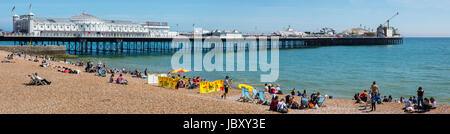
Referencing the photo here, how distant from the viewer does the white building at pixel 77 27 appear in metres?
49.0

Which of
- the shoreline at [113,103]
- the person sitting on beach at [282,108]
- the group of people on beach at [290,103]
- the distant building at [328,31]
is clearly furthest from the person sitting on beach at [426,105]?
the distant building at [328,31]

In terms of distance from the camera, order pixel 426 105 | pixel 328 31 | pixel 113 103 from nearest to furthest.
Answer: pixel 113 103
pixel 426 105
pixel 328 31

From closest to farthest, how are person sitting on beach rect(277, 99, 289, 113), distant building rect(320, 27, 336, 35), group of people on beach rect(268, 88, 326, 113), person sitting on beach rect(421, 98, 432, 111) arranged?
person sitting on beach rect(277, 99, 289, 113), group of people on beach rect(268, 88, 326, 113), person sitting on beach rect(421, 98, 432, 111), distant building rect(320, 27, 336, 35)

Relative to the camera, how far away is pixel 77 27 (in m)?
53.8

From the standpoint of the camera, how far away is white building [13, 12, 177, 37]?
1928 inches

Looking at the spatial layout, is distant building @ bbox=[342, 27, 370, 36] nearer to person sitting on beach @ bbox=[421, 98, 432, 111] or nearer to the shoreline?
person sitting on beach @ bbox=[421, 98, 432, 111]

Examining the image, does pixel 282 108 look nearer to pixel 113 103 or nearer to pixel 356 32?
pixel 113 103

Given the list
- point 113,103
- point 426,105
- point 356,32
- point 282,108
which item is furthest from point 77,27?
point 356,32

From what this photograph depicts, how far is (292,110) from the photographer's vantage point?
36.3 feet

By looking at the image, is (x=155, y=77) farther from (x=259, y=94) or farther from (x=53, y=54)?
(x=53, y=54)

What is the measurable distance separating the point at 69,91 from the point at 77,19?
46466 mm

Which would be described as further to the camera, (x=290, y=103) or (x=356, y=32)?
(x=356, y=32)

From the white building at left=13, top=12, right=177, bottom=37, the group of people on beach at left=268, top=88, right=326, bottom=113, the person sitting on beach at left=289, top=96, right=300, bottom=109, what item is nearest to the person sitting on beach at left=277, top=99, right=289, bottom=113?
the group of people on beach at left=268, top=88, right=326, bottom=113
